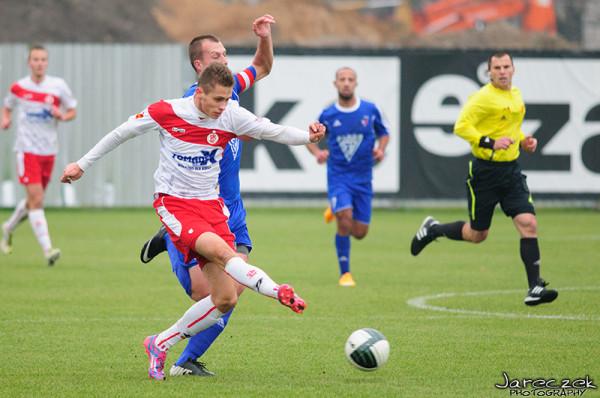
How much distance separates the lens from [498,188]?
11.4 metres

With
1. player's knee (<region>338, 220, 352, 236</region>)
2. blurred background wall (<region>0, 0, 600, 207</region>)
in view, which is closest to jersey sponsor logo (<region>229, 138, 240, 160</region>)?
player's knee (<region>338, 220, 352, 236</region>)

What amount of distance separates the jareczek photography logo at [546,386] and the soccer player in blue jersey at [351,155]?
631 cm

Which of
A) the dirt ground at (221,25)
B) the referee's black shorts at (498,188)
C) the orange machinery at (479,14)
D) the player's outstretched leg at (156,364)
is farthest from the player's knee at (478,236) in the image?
the orange machinery at (479,14)

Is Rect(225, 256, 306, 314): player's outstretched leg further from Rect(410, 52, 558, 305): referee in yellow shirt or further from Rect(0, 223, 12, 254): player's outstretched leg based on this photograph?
Rect(0, 223, 12, 254): player's outstretched leg

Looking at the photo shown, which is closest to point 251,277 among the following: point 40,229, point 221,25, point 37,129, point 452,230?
point 452,230

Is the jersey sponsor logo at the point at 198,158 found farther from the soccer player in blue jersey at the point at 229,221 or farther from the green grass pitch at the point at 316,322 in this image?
the green grass pitch at the point at 316,322

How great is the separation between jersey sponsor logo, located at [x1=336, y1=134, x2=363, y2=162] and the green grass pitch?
1474mm

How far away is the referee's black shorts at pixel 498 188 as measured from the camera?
1123cm

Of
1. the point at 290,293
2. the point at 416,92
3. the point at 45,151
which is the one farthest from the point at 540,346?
the point at 416,92

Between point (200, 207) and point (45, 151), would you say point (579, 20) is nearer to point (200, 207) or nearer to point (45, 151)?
point (45, 151)

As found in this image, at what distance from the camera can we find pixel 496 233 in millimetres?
19734

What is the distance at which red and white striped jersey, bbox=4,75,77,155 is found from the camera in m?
15.7

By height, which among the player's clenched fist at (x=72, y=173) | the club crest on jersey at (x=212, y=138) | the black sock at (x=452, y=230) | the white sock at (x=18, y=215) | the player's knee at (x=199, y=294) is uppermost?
the club crest on jersey at (x=212, y=138)

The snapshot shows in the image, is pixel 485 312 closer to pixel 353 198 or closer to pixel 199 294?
pixel 353 198
